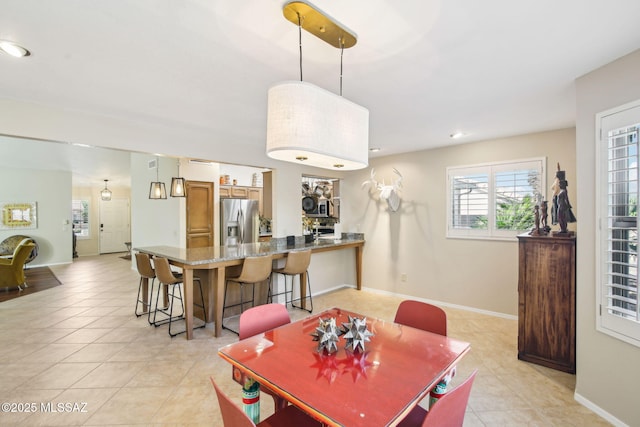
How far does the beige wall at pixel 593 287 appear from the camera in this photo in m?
1.90

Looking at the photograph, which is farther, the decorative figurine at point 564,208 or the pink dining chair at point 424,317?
the decorative figurine at point 564,208

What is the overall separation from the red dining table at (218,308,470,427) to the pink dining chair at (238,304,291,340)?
0.15 metres

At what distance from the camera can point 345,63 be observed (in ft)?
6.55

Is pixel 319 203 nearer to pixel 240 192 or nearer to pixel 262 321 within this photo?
pixel 240 192

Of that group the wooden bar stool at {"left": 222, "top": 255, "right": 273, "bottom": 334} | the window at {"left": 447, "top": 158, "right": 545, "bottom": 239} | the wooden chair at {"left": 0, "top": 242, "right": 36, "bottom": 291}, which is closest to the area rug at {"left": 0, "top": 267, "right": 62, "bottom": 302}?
the wooden chair at {"left": 0, "top": 242, "right": 36, "bottom": 291}

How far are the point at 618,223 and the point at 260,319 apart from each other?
2.44m

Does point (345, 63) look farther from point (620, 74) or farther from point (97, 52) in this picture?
point (620, 74)

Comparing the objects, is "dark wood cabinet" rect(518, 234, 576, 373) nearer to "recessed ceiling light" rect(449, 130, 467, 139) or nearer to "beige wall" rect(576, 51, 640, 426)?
"beige wall" rect(576, 51, 640, 426)

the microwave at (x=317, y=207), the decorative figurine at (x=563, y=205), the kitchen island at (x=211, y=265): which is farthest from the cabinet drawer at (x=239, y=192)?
the decorative figurine at (x=563, y=205)

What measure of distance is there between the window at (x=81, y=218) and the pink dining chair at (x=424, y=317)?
11.5m

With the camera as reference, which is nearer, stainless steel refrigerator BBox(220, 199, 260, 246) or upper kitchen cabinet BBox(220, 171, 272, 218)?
upper kitchen cabinet BBox(220, 171, 272, 218)

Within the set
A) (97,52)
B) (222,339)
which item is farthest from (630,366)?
(97,52)

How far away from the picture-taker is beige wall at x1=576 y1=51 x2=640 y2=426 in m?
1.90

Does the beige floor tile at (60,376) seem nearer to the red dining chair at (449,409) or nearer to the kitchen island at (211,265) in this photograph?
the kitchen island at (211,265)
